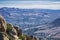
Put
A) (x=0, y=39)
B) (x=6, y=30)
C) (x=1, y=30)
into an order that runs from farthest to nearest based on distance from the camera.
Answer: (x=6, y=30), (x=1, y=30), (x=0, y=39)

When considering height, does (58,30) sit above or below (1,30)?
below

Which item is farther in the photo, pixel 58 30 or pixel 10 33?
pixel 58 30

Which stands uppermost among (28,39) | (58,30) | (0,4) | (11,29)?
(11,29)

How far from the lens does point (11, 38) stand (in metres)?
18.5

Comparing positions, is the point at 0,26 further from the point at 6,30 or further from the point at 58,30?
the point at 58,30

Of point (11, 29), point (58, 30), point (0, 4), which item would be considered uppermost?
point (11, 29)

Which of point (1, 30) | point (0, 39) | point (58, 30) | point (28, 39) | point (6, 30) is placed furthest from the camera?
point (58, 30)

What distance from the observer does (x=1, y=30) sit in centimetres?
1789

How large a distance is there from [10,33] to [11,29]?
1.54 feet

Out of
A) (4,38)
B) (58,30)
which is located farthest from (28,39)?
(58,30)

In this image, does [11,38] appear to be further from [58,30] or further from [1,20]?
[58,30]

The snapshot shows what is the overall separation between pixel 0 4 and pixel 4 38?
18075 cm

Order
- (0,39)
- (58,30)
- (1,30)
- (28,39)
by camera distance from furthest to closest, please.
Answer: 1. (58,30)
2. (28,39)
3. (1,30)
4. (0,39)

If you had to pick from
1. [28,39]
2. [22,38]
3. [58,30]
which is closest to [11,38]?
[22,38]
